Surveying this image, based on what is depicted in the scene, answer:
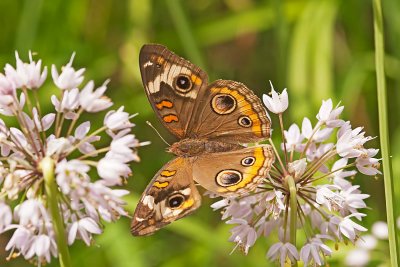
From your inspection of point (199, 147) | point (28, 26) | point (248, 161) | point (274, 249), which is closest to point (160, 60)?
point (199, 147)

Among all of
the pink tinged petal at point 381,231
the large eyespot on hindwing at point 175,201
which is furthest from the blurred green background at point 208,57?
the large eyespot on hindwing at point 175,201

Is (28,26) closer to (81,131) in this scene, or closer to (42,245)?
(81,131)

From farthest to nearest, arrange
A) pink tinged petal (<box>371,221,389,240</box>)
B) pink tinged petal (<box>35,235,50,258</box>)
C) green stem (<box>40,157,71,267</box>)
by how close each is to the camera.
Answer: pink tinged petal (<box>371,221,389,240</box>)
pink tinged petal (<box>35,235,50,258</box>)
green stem (<box>40,157,71,267</box>)

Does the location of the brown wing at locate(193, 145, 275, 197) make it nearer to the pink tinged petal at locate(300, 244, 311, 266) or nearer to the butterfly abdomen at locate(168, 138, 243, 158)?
the butterfly abdomen at locate(168, 138, 243, 158)

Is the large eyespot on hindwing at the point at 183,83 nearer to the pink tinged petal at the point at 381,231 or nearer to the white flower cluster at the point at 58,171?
the white flower cluster at the point at 58,171

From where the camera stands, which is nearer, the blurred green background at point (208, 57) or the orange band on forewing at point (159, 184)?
the orange band on forewing at point (159, 184)

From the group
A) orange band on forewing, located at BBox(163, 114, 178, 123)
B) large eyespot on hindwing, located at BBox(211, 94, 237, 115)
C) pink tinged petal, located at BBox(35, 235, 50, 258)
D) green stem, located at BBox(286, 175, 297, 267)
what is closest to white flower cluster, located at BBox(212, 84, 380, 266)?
green stem, located at BBox(286, 175, 297, 267)

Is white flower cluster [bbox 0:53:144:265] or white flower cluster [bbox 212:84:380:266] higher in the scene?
white flower cluster [bbox 0:53:144:265]
